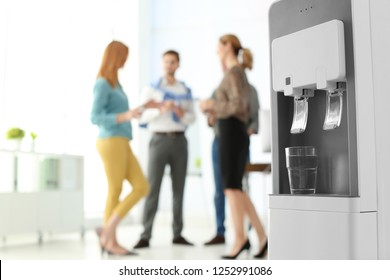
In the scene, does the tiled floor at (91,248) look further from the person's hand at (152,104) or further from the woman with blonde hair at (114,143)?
the person's hand at (152,104)

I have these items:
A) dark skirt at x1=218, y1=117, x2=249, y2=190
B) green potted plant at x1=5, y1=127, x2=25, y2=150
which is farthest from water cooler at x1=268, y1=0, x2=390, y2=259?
green potted plant at x1=5, y1=127, x2=25, y2=150

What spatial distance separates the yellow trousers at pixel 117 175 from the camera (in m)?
2.69

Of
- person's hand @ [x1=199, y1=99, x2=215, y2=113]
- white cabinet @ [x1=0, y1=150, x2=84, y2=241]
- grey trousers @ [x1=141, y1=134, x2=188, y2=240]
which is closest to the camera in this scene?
person's hand @ [x1=199, y1=99, x2=215, y2=113]

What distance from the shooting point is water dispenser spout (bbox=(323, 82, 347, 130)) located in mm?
1206

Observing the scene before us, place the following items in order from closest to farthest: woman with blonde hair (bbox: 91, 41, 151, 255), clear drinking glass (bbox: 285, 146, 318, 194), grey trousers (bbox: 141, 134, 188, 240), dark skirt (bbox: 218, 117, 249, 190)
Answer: clear drinking glass (bbox: 285, 146, 318, 194), dark skirt (bbox: 218, 117, 249, 190), woman with blonde hair (bbox: 91, 41, 151, 255), grey trousers (bbox: 141, 134, 188, 240)

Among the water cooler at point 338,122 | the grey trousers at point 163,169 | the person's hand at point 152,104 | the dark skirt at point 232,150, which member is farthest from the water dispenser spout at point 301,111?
the grey trousers at point 163,169

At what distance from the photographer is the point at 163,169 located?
10.3 ft

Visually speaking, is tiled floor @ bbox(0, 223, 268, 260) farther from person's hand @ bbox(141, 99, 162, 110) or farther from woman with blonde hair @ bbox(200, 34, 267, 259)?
person's hand @ bbox(141, 99, 162, 110)

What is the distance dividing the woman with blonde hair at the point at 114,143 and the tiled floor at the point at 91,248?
0.20 meters

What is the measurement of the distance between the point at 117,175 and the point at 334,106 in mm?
1665

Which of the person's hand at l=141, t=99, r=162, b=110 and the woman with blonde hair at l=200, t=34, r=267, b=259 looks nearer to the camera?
the woman with blonde hair at l=200, t=34, r=267, b=259

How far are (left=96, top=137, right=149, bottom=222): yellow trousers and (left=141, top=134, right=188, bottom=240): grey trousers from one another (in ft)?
1.17

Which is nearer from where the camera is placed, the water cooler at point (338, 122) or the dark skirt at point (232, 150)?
the water cooler at point (338, 122)

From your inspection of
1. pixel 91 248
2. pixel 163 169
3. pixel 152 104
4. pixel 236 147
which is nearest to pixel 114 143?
pixel 152 104
